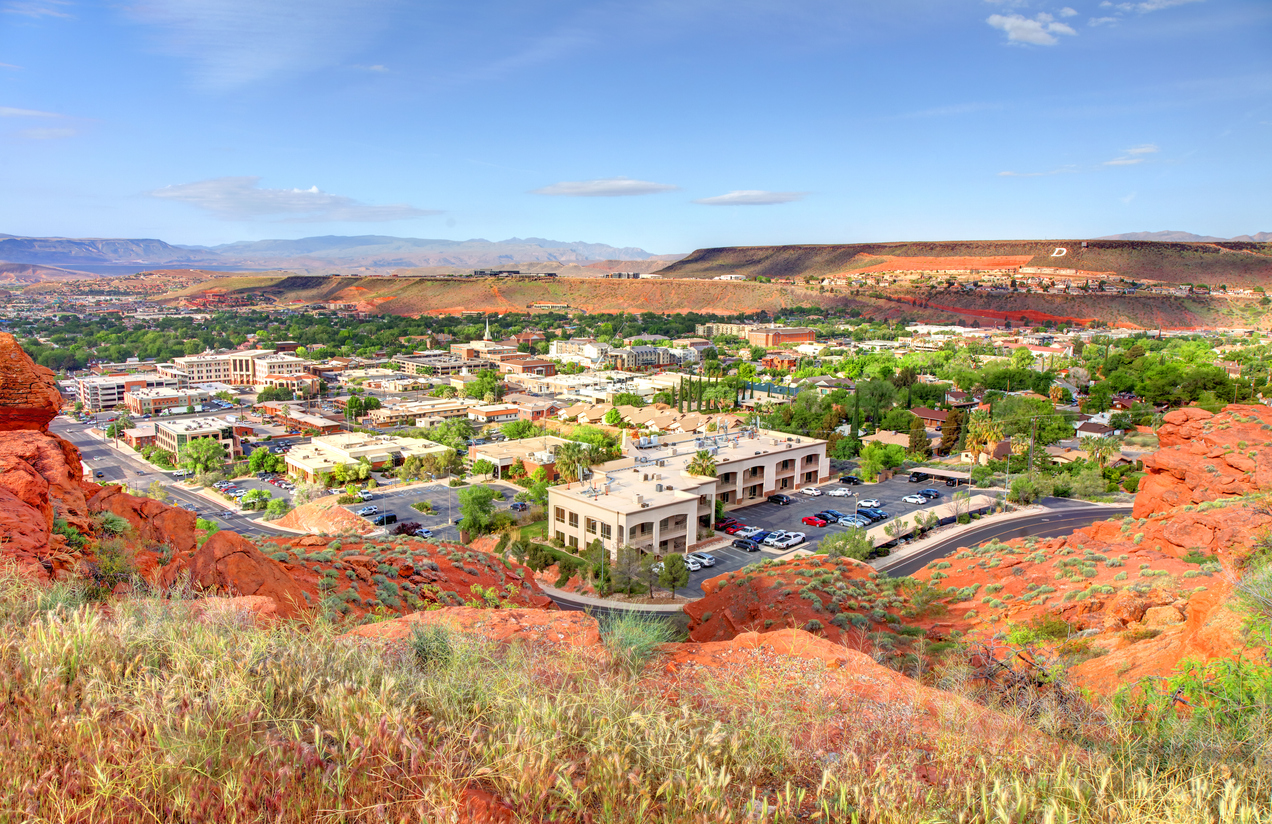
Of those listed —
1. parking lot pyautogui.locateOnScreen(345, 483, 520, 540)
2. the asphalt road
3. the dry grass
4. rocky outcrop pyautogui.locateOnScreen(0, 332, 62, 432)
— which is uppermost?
rocky outcrop pyautogui.locateOnScreen(0, 332, 62, 432)

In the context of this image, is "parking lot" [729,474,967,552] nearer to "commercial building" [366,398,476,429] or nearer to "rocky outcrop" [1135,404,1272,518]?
"rocky outcrop" [1135,404,1272,518]

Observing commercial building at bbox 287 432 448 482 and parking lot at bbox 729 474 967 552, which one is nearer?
parking lot at bbox 729 474 967 552

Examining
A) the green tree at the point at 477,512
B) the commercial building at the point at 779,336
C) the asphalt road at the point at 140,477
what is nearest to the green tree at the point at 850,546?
the green tree at the point at 477,512

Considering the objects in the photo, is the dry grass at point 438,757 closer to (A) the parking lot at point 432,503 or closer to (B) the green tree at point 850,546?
(B) the green tree at point 850,546

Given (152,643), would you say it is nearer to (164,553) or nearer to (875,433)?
(164,553)

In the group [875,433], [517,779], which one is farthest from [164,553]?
[875,433]

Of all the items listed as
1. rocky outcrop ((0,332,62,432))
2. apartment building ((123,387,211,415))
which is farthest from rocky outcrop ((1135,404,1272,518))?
apartment building ((123,387,211,415))
